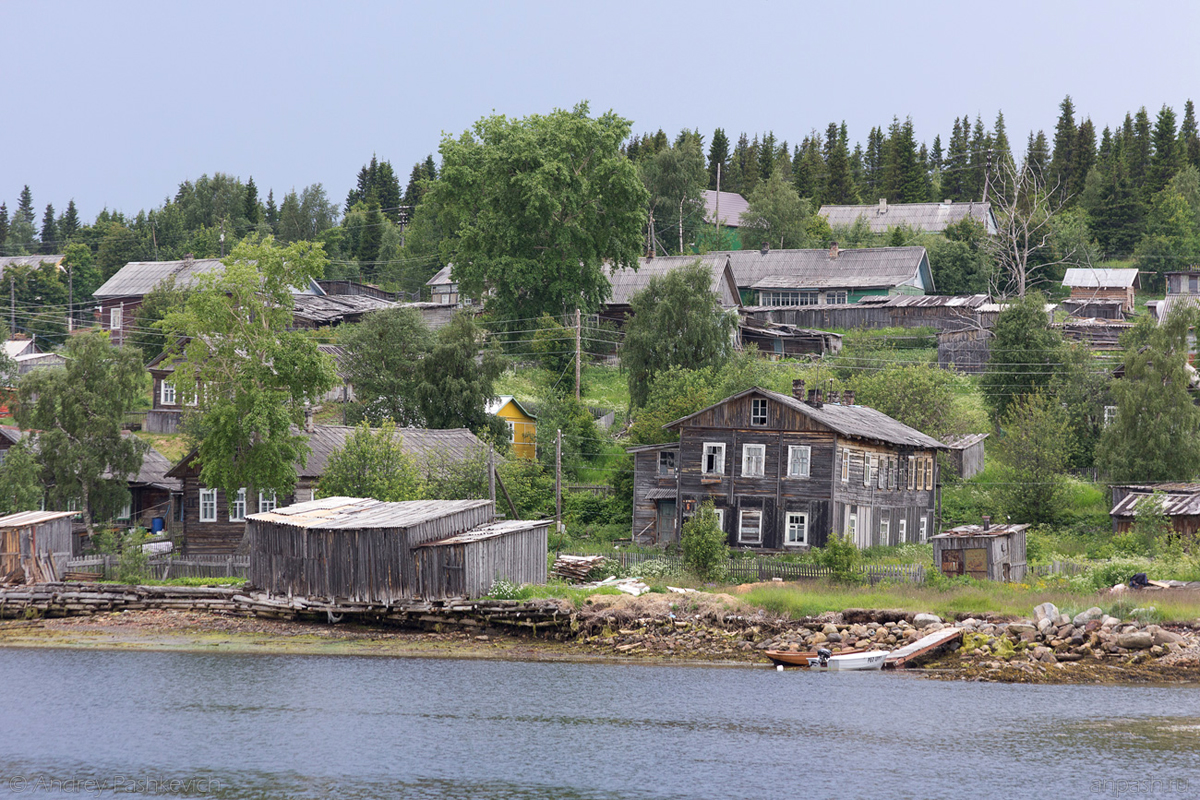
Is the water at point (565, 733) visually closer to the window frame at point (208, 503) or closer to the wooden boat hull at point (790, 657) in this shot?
the wooden boat hull at point (790, 657)

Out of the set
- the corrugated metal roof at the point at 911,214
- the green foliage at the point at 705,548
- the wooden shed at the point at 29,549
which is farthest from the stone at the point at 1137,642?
the corrugated metal roof at the point at 911,214

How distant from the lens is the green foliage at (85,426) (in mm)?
56156

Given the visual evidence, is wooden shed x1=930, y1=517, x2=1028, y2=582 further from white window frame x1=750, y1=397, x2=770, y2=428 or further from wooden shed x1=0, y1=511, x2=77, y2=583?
wooden shed x1=0, y1=511, x2=77, y2=583

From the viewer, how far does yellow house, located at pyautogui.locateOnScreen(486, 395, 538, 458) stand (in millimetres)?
69500

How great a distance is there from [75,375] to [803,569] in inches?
1321

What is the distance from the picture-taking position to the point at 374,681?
37.3m

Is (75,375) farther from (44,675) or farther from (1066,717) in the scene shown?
(1066,717)

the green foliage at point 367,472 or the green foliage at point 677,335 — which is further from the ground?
the green foliage at point 677,335

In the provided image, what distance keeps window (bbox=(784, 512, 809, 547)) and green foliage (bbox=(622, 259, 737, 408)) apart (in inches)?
710

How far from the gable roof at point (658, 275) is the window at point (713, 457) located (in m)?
38.3

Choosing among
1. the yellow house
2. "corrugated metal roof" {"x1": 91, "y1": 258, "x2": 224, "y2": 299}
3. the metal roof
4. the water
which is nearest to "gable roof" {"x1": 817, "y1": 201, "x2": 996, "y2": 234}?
"corrugated metal roof" {"x1": 91, "y1": 258, "x2": 224, "y2": 299}

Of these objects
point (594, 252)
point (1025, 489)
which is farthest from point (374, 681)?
point (594, 252)

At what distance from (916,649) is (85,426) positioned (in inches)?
1484

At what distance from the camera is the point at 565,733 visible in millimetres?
32281
